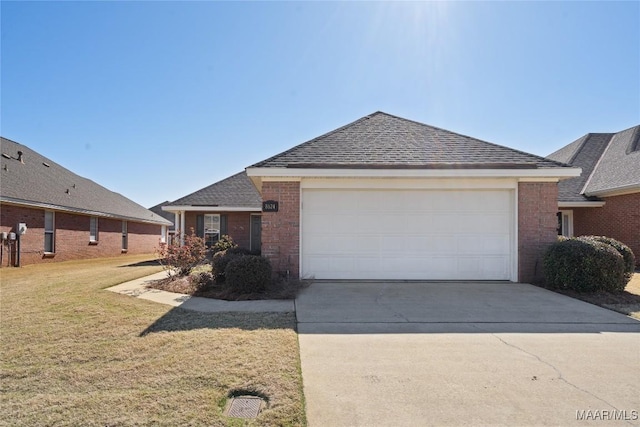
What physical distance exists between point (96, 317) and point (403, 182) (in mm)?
7072

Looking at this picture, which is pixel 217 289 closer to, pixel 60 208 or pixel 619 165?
pixel 60 208

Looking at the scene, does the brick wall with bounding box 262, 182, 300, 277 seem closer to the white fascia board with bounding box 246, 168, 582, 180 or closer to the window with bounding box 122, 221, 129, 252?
the white fascia board with bounding box 246, 168, 582, 180

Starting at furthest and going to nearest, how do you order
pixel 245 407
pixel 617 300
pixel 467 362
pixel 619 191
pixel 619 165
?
pixel 619 165 < pixel 619 191 < pixel 617 300 < pixel 467 362 < pixel 245 407

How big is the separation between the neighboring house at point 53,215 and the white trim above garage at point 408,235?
505 inches

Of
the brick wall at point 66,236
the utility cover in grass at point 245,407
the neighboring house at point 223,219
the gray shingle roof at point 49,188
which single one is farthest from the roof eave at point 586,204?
the brick wall at point 66,236

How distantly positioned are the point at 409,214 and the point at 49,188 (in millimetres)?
17653

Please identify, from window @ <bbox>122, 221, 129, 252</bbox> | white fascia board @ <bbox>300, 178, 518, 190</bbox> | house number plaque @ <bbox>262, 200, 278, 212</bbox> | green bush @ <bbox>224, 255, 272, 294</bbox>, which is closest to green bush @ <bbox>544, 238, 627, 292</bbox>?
white fascia board @ <bbox>300, 178, 518, 190</bbox>

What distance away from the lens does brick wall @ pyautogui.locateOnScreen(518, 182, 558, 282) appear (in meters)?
8.74

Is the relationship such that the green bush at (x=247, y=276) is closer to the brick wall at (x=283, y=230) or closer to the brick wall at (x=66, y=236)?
the brick wall at (x=283, y=230)

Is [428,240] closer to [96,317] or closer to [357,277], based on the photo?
[357,277]

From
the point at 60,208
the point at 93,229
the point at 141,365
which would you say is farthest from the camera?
the point at 93,229

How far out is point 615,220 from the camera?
1425cm

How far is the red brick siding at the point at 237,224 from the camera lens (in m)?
17.0

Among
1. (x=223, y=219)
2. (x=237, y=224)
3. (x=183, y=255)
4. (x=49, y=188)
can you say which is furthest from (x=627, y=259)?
(x=49, y=188)
